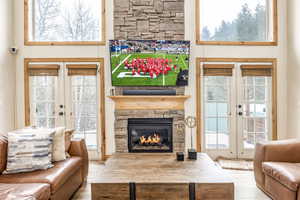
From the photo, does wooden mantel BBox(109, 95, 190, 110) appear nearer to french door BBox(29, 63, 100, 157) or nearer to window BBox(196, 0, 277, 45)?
french door BBox(29, 63, 100, 157)

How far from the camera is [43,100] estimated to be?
17.4 feet

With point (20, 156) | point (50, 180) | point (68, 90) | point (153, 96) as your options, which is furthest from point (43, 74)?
point (50, 180)

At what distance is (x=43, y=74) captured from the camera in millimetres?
5238

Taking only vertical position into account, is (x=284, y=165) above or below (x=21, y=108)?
below

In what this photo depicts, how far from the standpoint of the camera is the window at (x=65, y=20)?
17.6 ft

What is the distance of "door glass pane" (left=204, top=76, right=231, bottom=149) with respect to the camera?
531cm

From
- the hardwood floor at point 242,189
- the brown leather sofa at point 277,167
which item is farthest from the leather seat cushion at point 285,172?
the hardwood floor at point 242,189

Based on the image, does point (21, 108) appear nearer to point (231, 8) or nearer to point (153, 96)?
point (153, 96)

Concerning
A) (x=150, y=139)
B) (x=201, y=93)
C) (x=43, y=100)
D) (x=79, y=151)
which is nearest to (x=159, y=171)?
(x=79, y=151)

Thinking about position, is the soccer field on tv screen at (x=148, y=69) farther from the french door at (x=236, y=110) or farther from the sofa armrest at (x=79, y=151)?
the sofa armrest at (x=79, y=151)

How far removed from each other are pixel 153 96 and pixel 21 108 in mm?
2729

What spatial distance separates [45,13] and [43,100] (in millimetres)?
1864

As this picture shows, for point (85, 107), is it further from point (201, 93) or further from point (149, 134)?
point (201, 93)

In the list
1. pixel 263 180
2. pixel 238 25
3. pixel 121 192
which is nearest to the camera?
pixel 121 192
